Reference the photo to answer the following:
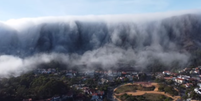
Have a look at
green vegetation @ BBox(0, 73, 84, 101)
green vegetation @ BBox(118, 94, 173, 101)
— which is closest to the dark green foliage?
green vegetation @ BBox(0, 73, 84, 101)

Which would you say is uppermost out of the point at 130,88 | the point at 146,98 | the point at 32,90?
the point at 32,90

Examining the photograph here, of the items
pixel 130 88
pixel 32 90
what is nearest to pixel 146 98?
pixel 130 88

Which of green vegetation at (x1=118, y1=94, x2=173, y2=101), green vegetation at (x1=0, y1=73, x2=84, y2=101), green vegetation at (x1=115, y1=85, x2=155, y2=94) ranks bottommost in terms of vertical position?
green vegetation at (x1=118, y1=94, x2=173, y2=101)

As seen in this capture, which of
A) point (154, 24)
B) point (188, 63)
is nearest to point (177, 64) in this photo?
point (188, 63)

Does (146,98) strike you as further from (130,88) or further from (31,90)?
(31,90)

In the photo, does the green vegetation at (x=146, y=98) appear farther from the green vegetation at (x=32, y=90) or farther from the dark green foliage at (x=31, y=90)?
the dark green foliage at (x=31, y=90)

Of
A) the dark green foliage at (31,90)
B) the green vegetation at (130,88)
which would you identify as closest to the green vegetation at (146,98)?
the green vegetation at (130,88)

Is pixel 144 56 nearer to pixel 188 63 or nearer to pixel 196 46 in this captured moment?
pixel 188 63

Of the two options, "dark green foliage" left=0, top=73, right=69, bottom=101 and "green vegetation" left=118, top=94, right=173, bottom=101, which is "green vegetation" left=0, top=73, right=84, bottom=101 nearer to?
"dark green foliage" left=0, top=73, right=69, bottom=101

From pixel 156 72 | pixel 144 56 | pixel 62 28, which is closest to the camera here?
pixel 156 72

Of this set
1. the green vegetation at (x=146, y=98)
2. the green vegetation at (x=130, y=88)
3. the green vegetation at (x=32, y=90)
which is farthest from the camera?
the green vegetation at (x=130, y=88)

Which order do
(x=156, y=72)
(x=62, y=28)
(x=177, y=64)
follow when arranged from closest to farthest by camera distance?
(x=156, y=72)
(x=177, y=64)
(x=62, y=28)
